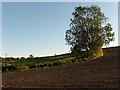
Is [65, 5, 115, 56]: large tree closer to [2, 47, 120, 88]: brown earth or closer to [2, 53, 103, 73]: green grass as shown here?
[2, 53, 103, 73]: green grass

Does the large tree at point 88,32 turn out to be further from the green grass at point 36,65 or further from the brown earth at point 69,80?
the brown earth at point 69,80

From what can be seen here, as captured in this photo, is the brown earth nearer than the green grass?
Yes

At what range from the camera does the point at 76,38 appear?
26.7m

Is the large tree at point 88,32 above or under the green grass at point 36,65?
above

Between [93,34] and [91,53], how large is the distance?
457 cm

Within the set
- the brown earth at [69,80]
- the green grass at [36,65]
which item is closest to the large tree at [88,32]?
the green grass at [36,65]

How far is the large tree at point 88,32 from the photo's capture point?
26.3 m

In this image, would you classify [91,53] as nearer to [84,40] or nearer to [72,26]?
[84,40]

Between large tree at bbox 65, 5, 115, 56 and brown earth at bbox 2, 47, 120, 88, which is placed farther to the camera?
large tree at bbox 65, 5, 115, 56

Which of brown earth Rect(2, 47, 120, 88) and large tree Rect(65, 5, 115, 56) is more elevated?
large tree Rect(65, 5, 115, 56)

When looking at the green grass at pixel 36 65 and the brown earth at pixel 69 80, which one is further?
the green grass at pixel 36 65

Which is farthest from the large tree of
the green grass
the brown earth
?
the brown earth

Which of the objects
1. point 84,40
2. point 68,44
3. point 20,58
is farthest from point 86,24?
point 20,58

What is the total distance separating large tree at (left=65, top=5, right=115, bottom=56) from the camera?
26266 millimetres
